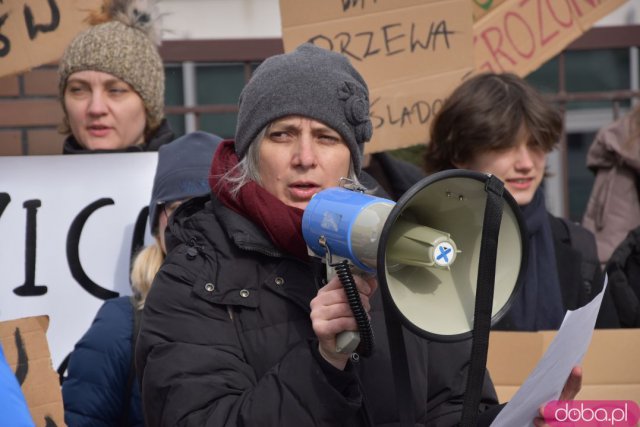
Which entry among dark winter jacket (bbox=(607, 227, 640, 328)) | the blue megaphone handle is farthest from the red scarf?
dark winter jacket (bbox=(607, 227, 640, 328))

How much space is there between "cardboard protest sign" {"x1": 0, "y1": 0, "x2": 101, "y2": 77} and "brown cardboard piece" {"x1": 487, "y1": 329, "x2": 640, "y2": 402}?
1.71m

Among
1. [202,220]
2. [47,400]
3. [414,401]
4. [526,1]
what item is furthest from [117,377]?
[526,1]

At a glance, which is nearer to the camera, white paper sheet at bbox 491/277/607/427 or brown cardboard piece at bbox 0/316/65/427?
white paper sheet at bbox 491/277/607/427

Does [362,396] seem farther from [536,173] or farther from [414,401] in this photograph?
[536,173]

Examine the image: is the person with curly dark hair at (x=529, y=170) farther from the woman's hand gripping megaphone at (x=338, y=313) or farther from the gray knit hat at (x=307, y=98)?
the woman's hand gripping megaphone at (x=338, y=313)

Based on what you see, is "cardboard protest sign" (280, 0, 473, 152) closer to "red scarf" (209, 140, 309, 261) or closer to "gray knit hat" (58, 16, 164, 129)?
"gray knit hat" (58, 16, 164, 129)

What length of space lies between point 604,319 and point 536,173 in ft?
1.60

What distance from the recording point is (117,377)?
2.99 metres

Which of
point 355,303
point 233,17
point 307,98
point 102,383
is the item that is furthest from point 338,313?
point 233,17

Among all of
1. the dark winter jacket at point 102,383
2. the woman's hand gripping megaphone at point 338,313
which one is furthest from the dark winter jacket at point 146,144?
the woman's hand gripping megaphone at point 338,313

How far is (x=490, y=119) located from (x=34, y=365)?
1.58 metres

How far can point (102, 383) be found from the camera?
9.76 ft

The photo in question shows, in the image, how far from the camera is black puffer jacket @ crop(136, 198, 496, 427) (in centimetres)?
203

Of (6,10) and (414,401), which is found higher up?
(6,10)
